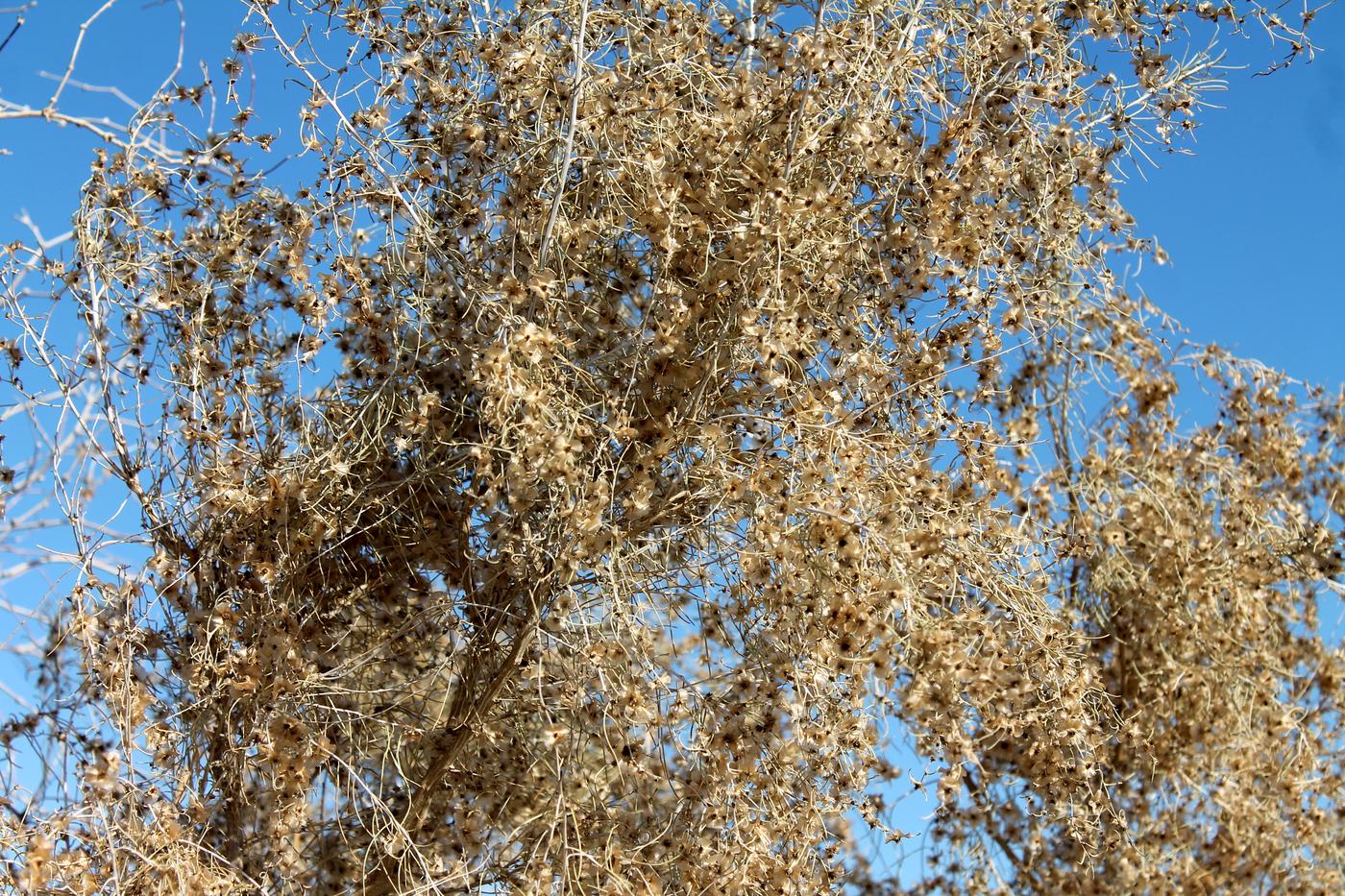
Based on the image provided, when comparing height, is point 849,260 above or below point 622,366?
above

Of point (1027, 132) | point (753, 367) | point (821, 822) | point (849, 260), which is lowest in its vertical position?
point (821, 822)

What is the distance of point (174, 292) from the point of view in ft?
11.7

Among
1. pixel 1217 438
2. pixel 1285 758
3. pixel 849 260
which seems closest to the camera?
pixel 849 260

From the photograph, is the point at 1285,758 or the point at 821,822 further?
the point at 1285,758

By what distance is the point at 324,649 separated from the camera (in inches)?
138

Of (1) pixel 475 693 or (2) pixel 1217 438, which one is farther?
(2) pixel 1217 438

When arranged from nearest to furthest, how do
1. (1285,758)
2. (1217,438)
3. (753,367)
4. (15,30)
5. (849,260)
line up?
(15,30) < (753,367) < (849,260) < (1285,758) < (1217,438)

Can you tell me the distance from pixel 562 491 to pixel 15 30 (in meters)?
1.51

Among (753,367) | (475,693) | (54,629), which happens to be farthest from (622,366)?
(54,629)

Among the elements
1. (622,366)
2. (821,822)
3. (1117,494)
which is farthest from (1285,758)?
(622,366)

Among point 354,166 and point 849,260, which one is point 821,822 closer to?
point 849,260

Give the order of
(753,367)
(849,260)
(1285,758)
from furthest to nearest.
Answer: (1285,758)
(849,260)
(753,367)

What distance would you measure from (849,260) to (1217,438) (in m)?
2.68

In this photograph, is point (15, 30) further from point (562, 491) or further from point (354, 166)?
point (562, 491)
